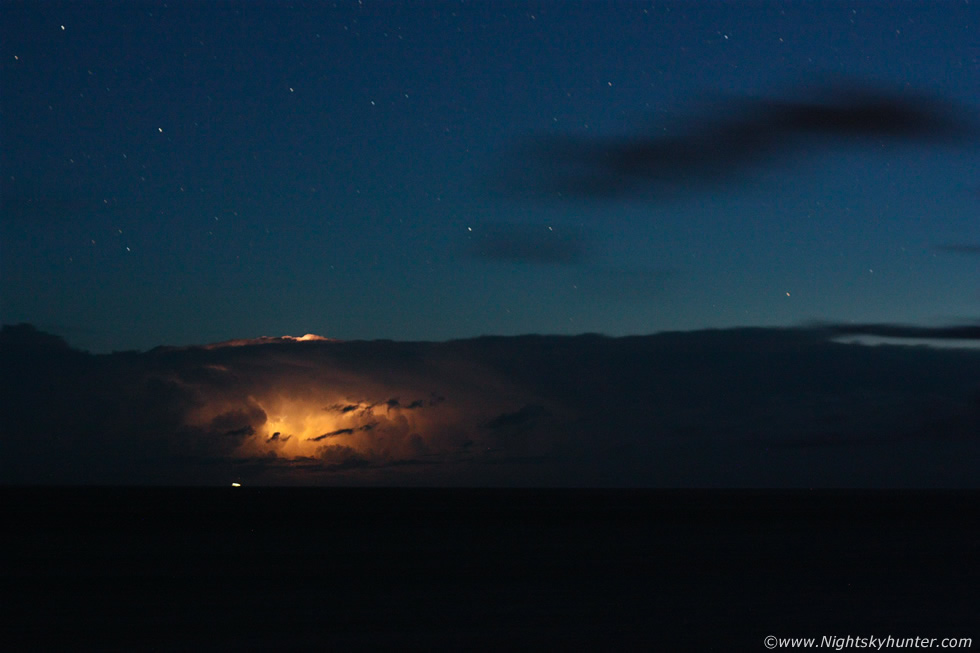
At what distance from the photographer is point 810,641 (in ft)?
59.0

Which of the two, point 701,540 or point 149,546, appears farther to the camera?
point 701,540

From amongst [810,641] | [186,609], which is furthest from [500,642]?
[186,609]

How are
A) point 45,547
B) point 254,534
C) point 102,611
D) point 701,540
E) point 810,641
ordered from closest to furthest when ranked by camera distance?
1. point 810,641
2. point 102,611
3. point 45,547
4. point 701,540
5. point 254,534

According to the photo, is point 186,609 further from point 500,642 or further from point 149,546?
point 149,546

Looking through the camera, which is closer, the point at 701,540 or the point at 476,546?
the point at 476,546

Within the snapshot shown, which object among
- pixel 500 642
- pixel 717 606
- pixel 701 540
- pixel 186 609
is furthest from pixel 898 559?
pixel 186 609

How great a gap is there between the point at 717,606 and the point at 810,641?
513 cm

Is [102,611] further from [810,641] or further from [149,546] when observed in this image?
[149,546]

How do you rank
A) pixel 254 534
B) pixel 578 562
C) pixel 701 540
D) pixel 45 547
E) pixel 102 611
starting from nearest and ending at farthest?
pixel 102 611, pixel 578 562, pixel 45 547, pixel 701 540, pixel 254 534

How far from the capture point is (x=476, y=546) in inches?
1678

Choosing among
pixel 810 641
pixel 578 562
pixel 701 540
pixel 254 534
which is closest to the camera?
pixel 810 641

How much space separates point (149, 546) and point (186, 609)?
75.4 feet

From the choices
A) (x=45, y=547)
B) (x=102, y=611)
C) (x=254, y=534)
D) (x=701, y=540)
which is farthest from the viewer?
(x=254, y=534)

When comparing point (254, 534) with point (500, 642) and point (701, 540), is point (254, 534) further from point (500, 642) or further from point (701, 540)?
point (500, 642)
